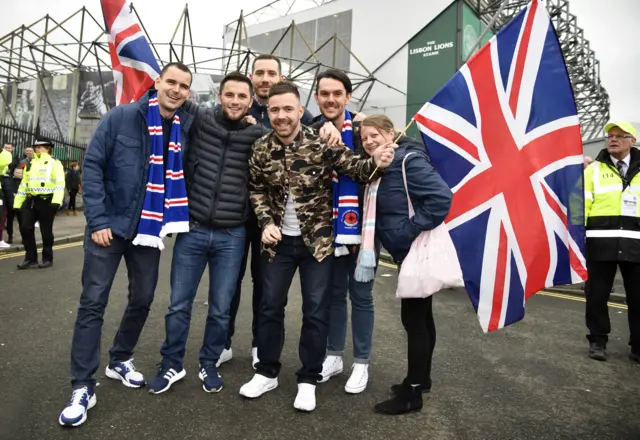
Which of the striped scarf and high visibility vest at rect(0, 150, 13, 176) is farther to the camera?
high visibility vest at rect(0, 150, 13, 176)

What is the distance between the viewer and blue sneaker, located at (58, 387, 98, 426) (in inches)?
95.6

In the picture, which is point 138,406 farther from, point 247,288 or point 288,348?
point 247,288

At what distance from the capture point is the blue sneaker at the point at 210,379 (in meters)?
2.95

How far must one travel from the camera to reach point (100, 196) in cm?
275

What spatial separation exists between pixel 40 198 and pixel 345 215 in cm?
646

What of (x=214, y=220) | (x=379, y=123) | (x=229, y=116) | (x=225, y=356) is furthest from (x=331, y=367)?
(x=229, y=116)

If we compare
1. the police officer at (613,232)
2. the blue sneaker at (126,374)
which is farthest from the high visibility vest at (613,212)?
the blue sneaker at (126,374)

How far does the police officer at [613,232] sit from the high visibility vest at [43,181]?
7.44 m

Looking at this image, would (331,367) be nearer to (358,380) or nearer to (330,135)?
(358,380)

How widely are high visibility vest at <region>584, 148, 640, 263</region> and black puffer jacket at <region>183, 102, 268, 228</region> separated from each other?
3271mm

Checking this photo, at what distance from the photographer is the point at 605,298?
4160 mm

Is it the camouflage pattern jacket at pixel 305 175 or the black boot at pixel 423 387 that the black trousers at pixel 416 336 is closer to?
the black boot at pixel 423 387

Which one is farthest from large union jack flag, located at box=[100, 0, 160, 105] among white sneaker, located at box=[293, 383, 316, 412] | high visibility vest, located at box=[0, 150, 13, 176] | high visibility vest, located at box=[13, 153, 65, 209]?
→ high visibility vest, located at box=[0, 150, 13, 176]

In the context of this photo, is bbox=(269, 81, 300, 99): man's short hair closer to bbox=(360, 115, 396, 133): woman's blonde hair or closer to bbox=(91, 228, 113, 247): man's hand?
bbox=(360, 115, 396, 133): woman's blonde hair
